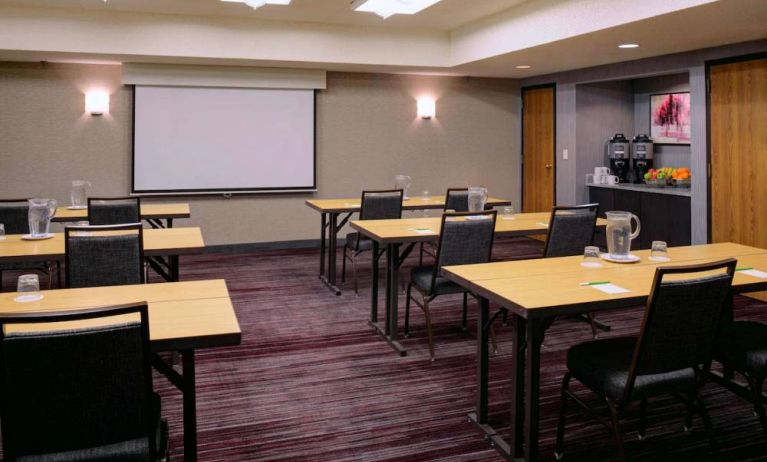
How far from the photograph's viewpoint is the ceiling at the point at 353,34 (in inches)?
201

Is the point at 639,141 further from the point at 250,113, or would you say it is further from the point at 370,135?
the point at 250,113

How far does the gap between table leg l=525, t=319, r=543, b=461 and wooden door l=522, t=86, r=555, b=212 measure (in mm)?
5958

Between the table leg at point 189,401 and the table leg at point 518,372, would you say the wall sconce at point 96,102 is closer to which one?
the table leg at point 189,401

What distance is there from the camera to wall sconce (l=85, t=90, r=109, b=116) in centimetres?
697

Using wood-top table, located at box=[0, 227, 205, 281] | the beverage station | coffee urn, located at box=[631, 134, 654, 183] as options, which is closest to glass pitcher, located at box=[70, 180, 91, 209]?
wood-top table, located at box=[0, 227, 205, 281]

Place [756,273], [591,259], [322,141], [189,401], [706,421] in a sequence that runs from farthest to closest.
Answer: [322,141]
[591,259]
[756,273]
[706,421]
[189,401]

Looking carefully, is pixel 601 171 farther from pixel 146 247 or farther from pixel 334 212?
pixel 146 247

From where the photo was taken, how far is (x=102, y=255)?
3.05 metres

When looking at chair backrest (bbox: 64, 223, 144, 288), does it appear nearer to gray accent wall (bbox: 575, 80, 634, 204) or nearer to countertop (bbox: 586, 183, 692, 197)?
countertop (bbox: 586, 183, 692, 197)

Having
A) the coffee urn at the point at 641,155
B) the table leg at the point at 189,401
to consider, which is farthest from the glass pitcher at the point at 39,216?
the coffee urn at the point at 641,155

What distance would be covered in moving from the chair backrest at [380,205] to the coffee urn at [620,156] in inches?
130

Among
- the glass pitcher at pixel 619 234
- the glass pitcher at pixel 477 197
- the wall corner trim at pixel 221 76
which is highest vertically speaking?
the wall corner trim at pixel 221 76

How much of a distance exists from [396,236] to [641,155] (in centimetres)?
473

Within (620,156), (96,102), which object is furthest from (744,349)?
(96,102)
